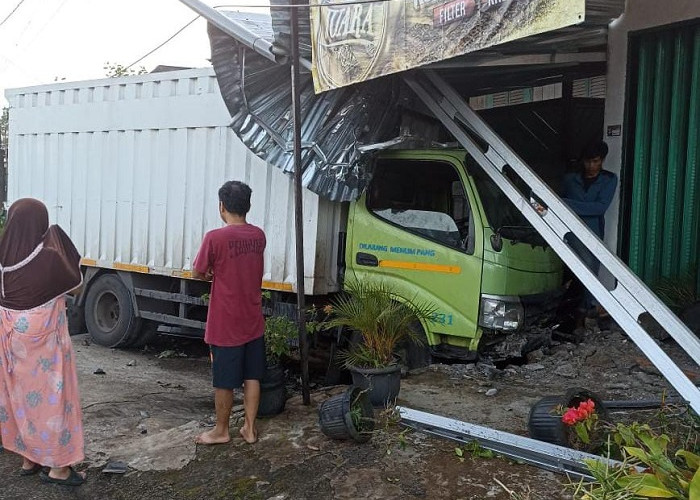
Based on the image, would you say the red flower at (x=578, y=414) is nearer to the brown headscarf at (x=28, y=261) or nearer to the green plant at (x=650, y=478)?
the green plant at (x=650, y=478)

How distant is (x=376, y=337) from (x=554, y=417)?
1400 millimetres

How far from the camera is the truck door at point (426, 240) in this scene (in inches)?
208

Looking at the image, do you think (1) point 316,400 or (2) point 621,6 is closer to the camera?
(2) point 621,6

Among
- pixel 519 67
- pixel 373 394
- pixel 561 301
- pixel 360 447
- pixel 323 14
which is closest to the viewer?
pixel 360 447

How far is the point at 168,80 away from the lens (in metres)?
7.08

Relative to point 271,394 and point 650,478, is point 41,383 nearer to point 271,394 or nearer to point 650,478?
point 271,394

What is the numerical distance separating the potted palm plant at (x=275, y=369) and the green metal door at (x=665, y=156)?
143 inches

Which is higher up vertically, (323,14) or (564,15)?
(323,14)

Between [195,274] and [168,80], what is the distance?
11.5 ft

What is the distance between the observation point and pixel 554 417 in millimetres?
3879

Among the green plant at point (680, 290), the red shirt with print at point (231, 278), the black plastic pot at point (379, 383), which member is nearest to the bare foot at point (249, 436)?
the red shirt with print at point (231, 278)

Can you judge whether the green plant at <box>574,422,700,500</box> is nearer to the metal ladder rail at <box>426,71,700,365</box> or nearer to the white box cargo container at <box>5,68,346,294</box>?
the metal ladder rail at <box>426,71,700,365</box>

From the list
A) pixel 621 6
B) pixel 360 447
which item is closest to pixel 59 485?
pixel 360 447

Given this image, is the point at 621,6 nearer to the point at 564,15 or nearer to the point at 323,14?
the point at 564,15
